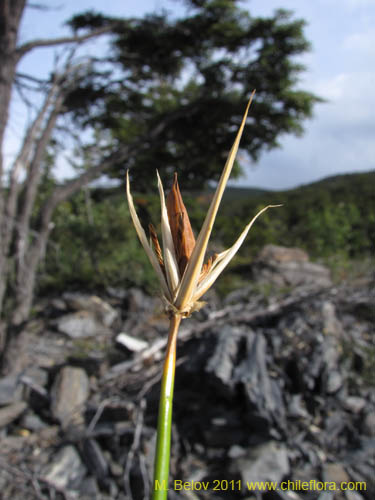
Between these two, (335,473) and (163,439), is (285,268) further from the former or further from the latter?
(163,439)

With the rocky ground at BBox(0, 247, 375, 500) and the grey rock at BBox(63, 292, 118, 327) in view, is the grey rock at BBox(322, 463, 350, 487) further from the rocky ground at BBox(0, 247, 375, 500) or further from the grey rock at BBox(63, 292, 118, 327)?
the grey rock at BBox(63, 292, 118, 327)

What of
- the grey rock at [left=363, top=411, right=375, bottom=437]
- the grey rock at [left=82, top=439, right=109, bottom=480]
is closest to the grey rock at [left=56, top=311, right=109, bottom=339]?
the grey rock at [left=82, top=439, right=109, bottom=480]

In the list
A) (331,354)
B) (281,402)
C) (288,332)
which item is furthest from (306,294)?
(281,402)

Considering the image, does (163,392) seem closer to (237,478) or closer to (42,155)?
(237,478)

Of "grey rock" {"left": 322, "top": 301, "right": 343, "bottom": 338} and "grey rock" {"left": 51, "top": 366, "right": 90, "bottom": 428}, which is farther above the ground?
"grey rock" {"left": 322, "top": 301, "right": 343, "bottom": 338}

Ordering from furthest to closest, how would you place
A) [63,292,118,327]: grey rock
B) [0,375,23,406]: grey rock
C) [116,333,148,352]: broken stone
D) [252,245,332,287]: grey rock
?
[252,245,332,287]: grey rock < [63,292,118,327]: grey rock < [116,333,148,352]: broken stone < [0,375,23,406]: grey rock

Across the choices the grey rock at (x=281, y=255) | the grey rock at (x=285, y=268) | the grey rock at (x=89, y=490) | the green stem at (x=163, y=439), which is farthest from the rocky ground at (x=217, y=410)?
the grey rock at (x=281, y=255)

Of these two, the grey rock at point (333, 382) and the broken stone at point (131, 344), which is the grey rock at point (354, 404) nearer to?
the grey rock at point (333, 382)
